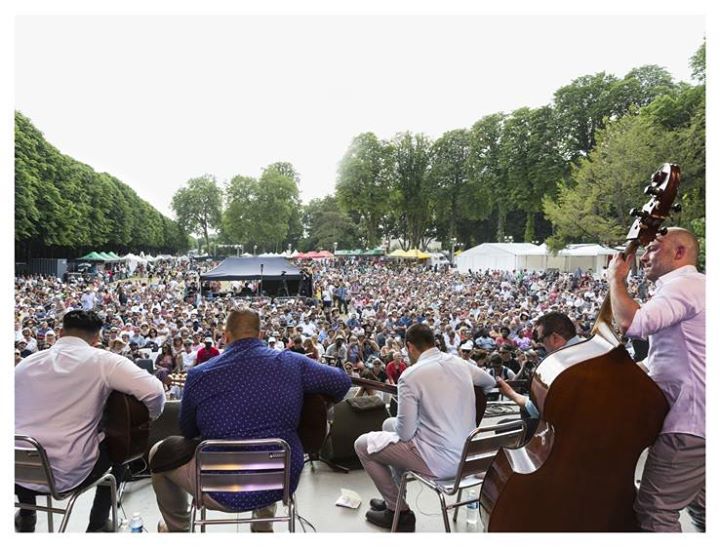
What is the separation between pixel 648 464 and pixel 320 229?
8.20 meters

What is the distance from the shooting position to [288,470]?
119cm

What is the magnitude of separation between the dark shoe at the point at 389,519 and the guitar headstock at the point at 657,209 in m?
1.09

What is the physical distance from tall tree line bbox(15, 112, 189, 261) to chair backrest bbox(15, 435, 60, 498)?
25.3 feet

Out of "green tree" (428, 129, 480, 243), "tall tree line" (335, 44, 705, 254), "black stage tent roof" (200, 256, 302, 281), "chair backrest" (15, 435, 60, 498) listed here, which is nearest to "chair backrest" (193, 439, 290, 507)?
"chair backrest" (15, 435, 60, 498)

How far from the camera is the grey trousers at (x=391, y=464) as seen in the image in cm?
145

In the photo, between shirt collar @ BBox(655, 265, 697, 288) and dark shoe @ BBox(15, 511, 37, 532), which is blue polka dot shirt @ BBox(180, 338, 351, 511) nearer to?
dark shoe @ BBox(15, 511, 37, 532)

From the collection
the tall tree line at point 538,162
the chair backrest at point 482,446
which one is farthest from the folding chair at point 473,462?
the tall tree line at point 538,162

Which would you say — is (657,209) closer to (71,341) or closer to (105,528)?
(71,341)

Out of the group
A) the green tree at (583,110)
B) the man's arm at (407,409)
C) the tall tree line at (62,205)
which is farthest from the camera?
the tall tree line at (62,205)

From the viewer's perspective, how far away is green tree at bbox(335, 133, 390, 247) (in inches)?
325

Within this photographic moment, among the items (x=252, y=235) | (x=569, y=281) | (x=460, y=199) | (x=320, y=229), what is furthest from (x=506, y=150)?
(x=252, y=235)

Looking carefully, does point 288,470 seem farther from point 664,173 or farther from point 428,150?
point 428,150

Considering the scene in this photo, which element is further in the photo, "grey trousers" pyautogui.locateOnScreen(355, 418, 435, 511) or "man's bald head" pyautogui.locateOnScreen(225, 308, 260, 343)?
"grey trousers" pyautogui.locateOnScreen(355, 418, 435, 511)

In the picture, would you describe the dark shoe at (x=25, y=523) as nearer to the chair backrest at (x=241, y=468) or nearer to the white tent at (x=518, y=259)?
the chair backrest at (x=241, y=468)
